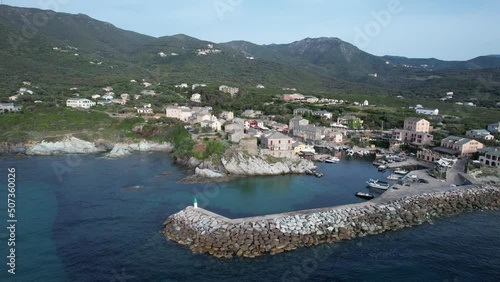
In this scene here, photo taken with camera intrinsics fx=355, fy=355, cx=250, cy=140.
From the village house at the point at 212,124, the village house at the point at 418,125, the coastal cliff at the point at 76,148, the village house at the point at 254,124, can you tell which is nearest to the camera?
the coastal cliff at the point at 76,148

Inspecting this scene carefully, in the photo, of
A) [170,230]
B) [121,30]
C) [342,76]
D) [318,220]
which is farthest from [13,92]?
[342,76]

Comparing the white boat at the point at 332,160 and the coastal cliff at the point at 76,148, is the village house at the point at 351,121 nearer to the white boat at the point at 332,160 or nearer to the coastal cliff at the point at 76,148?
the white boat at the point at 332,160

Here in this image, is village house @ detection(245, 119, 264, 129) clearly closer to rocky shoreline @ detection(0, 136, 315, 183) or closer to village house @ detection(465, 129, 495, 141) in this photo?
rocky shoreline @ detection(0, 136, 315, 183)

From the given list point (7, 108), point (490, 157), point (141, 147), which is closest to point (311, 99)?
point (141, 147)

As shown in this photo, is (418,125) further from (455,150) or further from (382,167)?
(382,167)

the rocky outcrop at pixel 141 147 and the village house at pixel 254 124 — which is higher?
the village house at pixel 254 124

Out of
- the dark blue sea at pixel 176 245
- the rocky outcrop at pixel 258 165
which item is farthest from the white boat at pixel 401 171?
the rocky outcrop at pixel 258 165

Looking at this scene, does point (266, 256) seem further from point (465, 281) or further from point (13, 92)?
point (13, 92)
